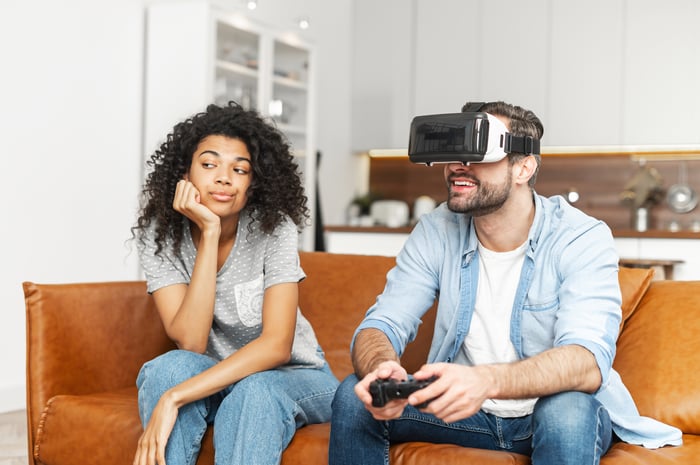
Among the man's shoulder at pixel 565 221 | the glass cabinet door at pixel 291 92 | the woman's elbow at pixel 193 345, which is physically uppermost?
the glass cabinet door at pixel 291 92

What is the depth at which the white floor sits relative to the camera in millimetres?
2890

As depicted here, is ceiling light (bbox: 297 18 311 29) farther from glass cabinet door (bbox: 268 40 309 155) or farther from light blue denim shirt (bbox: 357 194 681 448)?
light blue denim shirt (bbox: 357 194 681 448)

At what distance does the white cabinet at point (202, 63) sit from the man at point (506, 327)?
263 centimetres

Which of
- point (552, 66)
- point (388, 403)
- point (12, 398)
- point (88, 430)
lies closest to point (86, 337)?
point (88, 430)

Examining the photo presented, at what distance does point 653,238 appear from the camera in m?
4.67

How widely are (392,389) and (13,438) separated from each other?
7.62ft

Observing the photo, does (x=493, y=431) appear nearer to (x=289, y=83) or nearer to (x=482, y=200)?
(x=482, y=200)

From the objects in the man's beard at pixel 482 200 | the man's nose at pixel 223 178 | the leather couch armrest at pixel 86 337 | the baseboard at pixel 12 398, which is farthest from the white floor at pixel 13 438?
the man's beard at pixel 482 200

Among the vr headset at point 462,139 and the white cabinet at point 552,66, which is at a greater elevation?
the white cabinet at point 552,66

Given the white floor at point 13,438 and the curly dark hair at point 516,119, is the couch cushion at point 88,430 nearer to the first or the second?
the white floor at point 13,438

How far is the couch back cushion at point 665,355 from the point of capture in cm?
190

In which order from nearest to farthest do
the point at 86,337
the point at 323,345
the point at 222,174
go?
the point at 222,174, the point at 86,337, the point at 323,345

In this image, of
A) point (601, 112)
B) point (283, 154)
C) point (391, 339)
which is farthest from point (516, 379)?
point (601, 112)

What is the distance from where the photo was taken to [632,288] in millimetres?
Result: 2068
